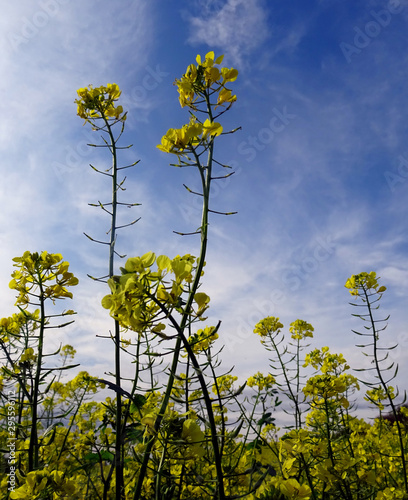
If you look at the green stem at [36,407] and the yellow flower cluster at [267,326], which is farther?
the yellow flower cluster at [267,326]

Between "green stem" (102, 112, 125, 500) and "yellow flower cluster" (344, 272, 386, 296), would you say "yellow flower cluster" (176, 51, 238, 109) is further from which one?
"yellow flower cluster" (344, 272, 386, 296)

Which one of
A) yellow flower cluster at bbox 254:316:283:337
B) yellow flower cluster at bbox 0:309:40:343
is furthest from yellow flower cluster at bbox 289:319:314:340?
yellow flower cluster at bbox 0:309:40:343

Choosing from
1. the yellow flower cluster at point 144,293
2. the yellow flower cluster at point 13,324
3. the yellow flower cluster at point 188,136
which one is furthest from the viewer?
the yellow flower cluster at point 13,324

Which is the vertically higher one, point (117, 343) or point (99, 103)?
point (99, 103)

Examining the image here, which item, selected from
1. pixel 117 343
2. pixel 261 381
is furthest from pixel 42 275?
pixel 261 381

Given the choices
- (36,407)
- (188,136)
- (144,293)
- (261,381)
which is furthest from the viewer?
(261,381)

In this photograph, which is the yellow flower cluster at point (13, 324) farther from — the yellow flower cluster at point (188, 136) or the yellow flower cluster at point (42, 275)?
the yellow flower cluster at point (188, 136)

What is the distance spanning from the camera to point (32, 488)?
5.08ft

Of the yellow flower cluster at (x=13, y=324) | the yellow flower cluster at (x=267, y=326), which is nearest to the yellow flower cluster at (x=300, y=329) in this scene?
the yellow flower cluster at (x=267, y=326)

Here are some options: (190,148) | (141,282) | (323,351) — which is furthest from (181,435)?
(323,351)

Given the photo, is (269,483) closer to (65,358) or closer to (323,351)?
(323,351)

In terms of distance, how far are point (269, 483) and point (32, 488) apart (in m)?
1.05

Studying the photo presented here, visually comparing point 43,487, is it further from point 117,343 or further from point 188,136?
point 188,136

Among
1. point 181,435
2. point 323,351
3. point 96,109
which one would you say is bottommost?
point 181,435
